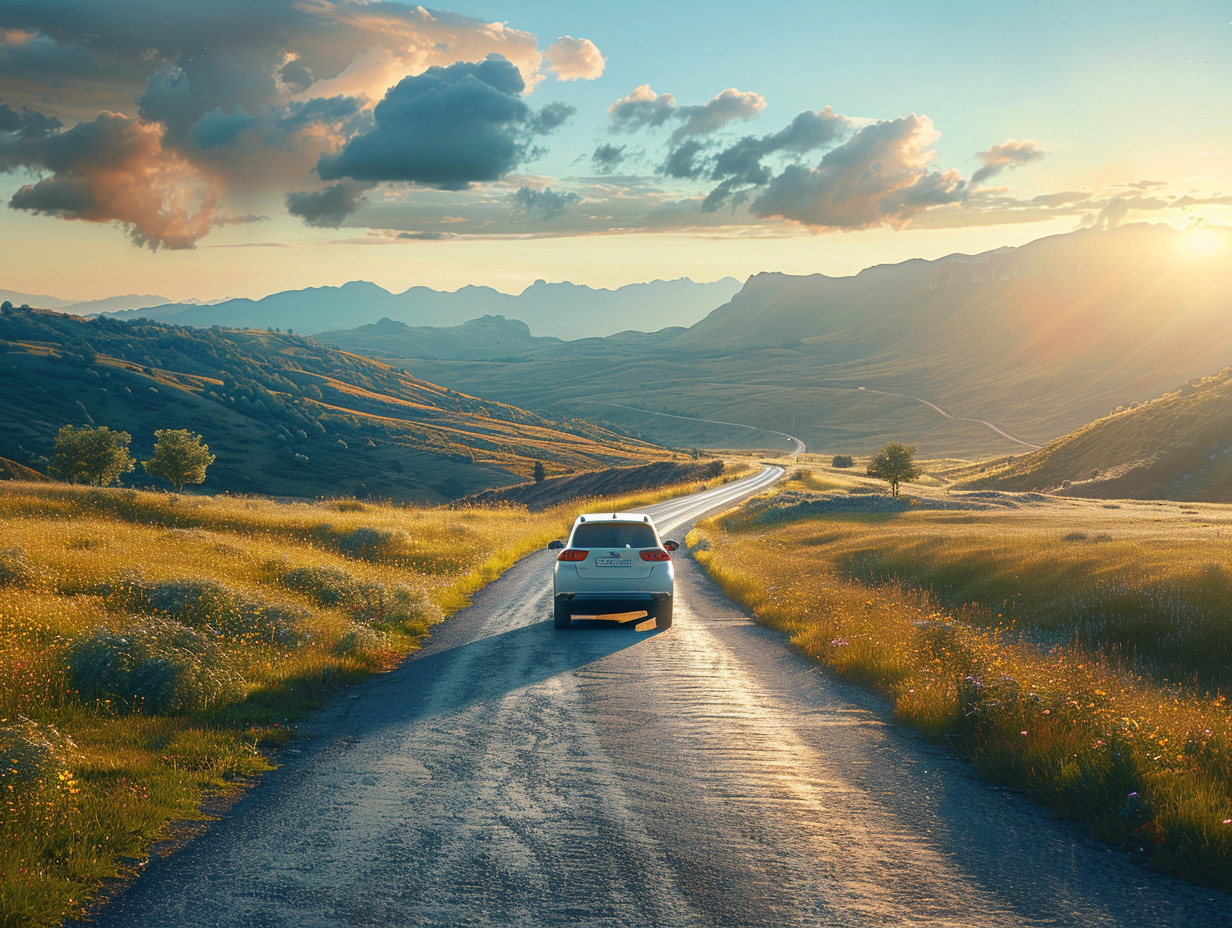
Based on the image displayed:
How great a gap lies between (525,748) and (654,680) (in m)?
3.45

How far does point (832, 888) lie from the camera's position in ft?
17.2

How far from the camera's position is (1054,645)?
1347 cm

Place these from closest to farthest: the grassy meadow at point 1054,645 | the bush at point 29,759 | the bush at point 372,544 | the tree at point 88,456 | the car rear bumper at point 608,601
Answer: the bush at point 29,759, the grassy meadow at point 1054,645, the car rear bumper at point 608,601, the bush at point 372,544, the tree at point 88,456

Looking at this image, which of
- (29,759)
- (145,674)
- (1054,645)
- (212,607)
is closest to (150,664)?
(145,674)

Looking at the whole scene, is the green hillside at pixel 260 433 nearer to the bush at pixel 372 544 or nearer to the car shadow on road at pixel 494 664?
the bush at pixel 372 544

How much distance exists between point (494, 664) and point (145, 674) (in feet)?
15.8

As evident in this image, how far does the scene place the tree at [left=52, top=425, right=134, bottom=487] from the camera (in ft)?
187

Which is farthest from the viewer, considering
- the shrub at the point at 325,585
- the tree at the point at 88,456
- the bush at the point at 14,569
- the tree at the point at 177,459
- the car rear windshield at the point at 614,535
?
the tree at the point at 177,459

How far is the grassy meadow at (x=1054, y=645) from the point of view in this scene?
654 centimetres

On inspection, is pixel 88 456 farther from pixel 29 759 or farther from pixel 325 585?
pixel 29 759

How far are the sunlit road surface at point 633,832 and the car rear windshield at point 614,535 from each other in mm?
5205

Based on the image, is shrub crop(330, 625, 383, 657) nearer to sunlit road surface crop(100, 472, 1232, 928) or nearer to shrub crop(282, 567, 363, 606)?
sunlit road surface crop(100, 472, 1232, 928)

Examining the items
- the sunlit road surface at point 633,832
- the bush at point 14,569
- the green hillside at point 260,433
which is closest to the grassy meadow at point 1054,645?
the sunlit road surface at point 633,832

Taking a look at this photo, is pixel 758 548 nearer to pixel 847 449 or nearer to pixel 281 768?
pixel 281 768
